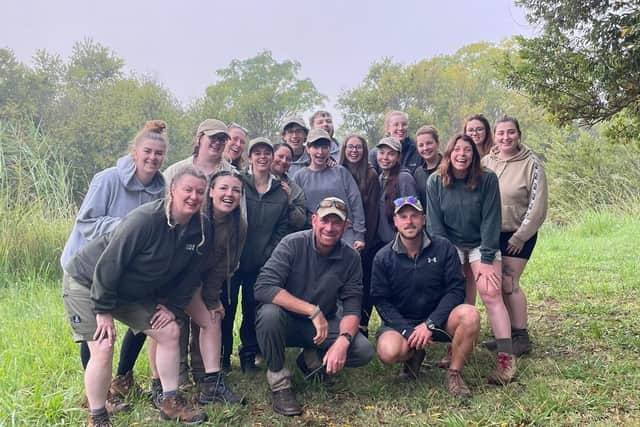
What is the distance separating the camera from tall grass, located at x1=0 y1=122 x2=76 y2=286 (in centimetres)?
763

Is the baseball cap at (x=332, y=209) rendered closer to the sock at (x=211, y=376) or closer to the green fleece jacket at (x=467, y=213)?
the green fleece jacket at (x=467, y=213)

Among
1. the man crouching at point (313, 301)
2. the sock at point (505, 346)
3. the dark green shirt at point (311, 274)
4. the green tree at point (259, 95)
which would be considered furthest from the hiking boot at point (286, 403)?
the green tree at point (259, 95)

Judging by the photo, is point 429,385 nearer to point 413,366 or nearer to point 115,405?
point 413,366

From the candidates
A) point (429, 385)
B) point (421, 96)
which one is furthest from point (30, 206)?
point (421, 96)

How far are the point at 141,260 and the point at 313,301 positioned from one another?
1265mm

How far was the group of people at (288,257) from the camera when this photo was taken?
3.44 metres

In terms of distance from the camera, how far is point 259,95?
48438mm

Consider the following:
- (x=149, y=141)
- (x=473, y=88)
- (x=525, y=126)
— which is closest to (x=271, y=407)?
(x=149, y=141)

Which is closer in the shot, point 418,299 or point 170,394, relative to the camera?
point 170,394

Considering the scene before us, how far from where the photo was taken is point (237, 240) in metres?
4.00

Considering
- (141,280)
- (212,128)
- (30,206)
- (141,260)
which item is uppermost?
(212,128)

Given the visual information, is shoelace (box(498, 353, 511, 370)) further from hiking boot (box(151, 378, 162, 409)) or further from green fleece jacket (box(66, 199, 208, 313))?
hiking boot (box(151, 378, 162, 409))

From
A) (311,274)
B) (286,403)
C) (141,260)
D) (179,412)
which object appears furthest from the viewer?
(311,274)

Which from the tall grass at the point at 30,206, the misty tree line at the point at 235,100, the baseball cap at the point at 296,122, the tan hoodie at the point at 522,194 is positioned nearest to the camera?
the tan hoodie at the point at 522,194
